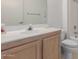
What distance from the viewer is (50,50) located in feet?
5.65

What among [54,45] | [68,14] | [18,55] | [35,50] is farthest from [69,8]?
[18,55]

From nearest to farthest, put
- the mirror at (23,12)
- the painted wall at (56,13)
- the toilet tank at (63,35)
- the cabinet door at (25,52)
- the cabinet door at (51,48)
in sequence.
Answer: the cabinet door at (25,52), the mirror at (23,12), the cabinet door at (51,48), the toilet tank at (63,35), the painted wall at (56,13)

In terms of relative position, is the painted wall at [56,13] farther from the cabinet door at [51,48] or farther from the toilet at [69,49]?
the cabinet door at [51,48]

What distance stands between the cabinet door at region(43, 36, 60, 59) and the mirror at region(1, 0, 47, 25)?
434mm

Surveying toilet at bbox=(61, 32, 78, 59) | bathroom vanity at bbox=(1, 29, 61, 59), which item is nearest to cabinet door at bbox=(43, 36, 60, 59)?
bathroom vanity at bbox=(1, 29, 61, 59)

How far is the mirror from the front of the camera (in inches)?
57.3

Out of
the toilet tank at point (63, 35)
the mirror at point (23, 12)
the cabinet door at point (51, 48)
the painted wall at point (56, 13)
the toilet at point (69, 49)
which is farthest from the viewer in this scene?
the painted wall at point (56, 13)

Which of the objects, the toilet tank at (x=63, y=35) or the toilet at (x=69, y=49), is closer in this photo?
the toilet at (x=69, y=49)

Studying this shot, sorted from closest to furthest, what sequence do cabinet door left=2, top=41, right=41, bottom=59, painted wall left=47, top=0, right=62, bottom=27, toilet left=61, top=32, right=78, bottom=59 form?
cabinet door left=2, top=41, right=41, bottom=59 → toilet left=61, top=32, right=78, bottom=59 → painted wall left=47, top=0, right=62, bottom=27

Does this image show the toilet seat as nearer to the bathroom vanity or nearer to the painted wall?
the bathroom vanity

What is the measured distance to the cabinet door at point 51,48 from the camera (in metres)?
1.58

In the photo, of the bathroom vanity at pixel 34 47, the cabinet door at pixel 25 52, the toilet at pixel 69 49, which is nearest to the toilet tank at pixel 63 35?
the toilet at pixel 69 49

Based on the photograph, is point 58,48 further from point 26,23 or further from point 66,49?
point 26,23

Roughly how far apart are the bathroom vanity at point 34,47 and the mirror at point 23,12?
1.18ft
